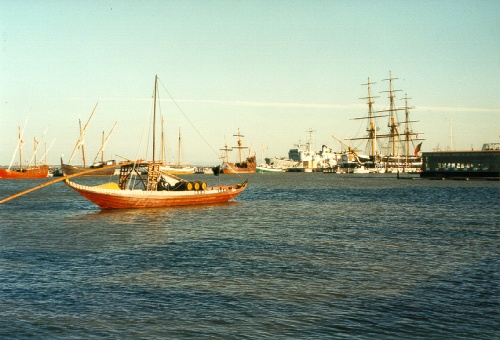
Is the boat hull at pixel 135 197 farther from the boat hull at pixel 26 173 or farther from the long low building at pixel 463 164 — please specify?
the boat hull at pixel 26 173

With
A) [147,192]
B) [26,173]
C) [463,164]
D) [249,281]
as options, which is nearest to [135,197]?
[147,192]

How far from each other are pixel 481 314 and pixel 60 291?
1660cm

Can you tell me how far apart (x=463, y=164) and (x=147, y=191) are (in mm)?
122524

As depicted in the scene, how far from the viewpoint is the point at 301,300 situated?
20109mm

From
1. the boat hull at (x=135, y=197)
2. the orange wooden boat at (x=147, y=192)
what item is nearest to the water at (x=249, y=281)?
the boat hull at (x=135, y=197)

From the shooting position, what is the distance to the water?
1711cm

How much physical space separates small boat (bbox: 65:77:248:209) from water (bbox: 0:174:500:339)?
12.2m

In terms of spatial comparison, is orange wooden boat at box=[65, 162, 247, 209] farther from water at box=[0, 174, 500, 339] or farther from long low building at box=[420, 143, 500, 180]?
long low building at box=[420, 143, 500, 180]

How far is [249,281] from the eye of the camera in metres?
23.5

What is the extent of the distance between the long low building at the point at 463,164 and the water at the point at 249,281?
11633 centimetres

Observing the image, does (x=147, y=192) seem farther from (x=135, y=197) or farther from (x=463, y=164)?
(x=463, y=164)

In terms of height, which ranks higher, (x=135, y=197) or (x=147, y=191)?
(x=147, y=191)

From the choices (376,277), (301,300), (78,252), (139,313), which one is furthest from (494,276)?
(78,252)

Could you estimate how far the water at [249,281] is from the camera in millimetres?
17109
